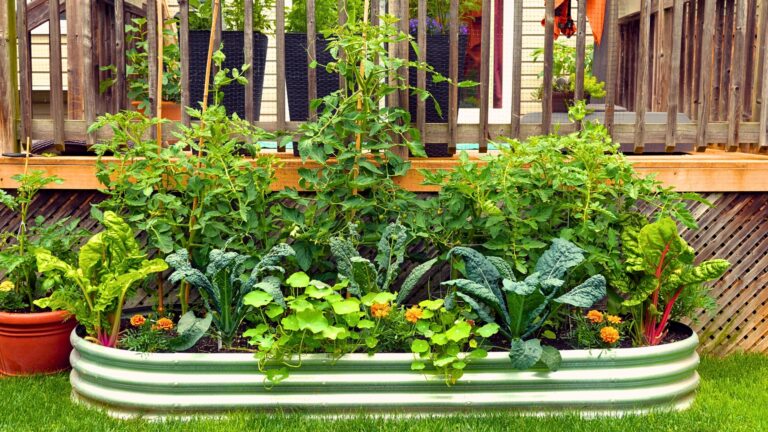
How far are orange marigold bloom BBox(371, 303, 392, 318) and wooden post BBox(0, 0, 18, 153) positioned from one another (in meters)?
2.07

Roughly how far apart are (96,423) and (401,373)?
1.13 metres

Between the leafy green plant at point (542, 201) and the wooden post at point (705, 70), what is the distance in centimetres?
Answer: 58

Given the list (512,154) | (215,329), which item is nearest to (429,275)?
(512,154)

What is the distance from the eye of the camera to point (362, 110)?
3.49 metres

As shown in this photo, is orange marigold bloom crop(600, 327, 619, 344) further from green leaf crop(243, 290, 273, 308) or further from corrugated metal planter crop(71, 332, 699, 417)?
green leaf crop(243, 290, 273, 308)

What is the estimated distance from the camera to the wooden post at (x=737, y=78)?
401 centimetres

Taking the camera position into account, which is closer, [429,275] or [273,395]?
[273,395]

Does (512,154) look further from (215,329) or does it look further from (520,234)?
(215,329)

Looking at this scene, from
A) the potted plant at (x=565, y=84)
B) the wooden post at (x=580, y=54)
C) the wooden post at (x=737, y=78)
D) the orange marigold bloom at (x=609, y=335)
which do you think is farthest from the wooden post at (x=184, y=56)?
the wooden post at (x=737, y=78)

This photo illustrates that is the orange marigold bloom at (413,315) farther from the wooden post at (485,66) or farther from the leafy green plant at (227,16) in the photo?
the leafy green plant at (227,16)

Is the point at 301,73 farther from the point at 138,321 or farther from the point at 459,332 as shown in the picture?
the point at 459,332

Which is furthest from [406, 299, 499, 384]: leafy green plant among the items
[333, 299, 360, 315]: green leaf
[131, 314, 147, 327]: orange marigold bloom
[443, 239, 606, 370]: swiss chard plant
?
[131, 314, 147, 327]: orange marigold bloom

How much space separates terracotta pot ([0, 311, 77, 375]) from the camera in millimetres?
3498

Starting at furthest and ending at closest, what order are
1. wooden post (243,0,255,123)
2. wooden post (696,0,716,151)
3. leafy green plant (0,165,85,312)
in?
wooden post (696,0,716,151) < wooden post (243,0,255,123) < leafy green plant (0,165,85,312)
